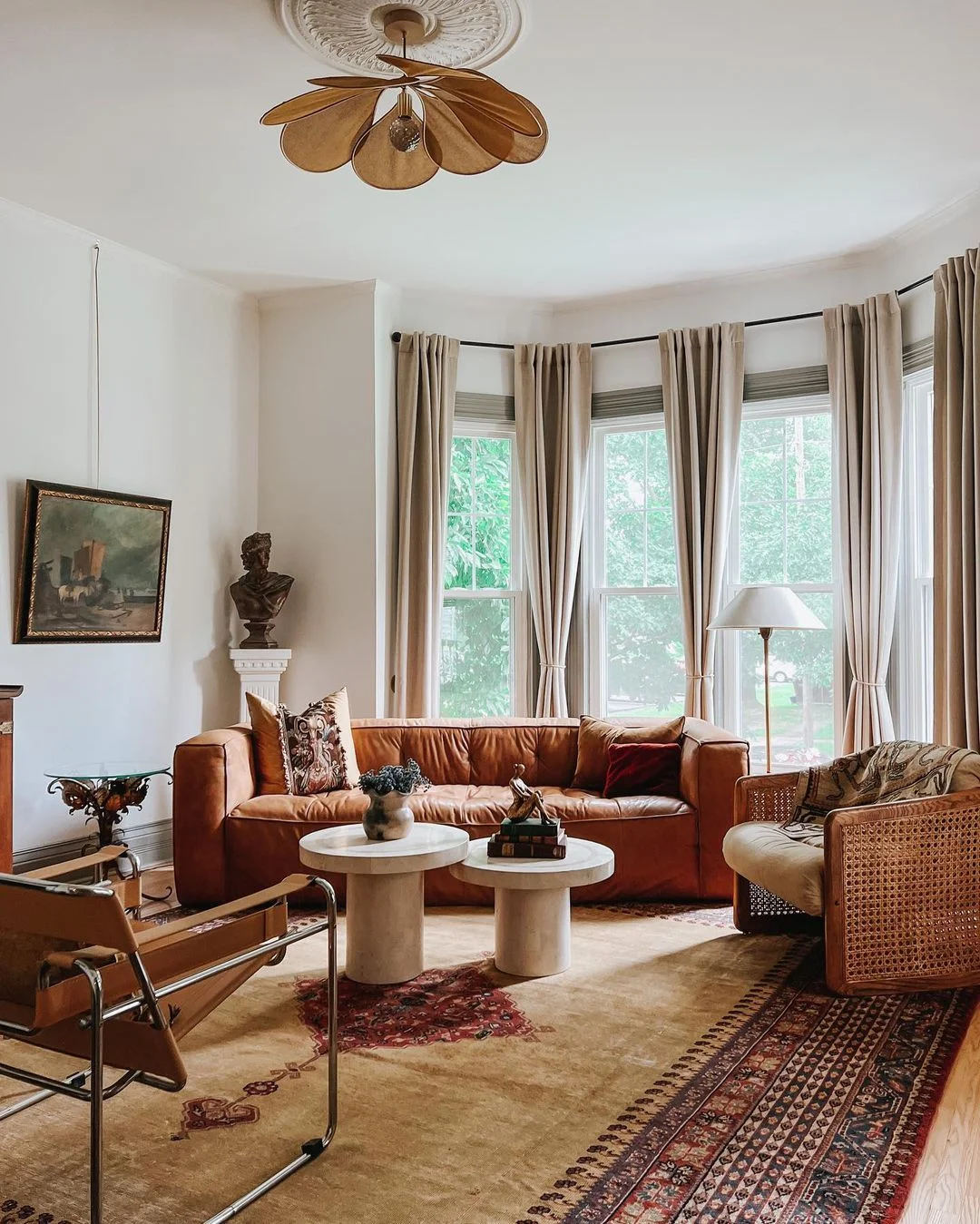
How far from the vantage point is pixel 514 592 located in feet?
20.7

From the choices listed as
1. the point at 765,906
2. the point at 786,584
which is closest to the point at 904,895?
the point at 765,906

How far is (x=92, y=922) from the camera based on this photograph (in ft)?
6.13

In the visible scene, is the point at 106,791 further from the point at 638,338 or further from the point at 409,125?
the point at 638,338

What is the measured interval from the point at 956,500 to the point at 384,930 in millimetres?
3252

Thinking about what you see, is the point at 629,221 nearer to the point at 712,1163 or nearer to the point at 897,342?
the point at 897,342

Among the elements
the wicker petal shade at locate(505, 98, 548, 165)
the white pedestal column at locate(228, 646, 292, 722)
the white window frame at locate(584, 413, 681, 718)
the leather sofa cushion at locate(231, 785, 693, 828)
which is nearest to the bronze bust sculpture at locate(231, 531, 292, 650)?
the white pedestal column at locate(228, 646, 292, 722)

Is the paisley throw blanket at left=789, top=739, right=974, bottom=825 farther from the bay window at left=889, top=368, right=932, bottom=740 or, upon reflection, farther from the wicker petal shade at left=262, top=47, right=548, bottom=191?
the wicker petal shade at left=262, top=47, right=548, bottom=191

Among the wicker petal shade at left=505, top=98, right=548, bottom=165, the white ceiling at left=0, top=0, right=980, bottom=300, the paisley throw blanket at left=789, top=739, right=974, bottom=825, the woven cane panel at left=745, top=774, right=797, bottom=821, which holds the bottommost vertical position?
the woven cane panel at left=745, top=774, right=797, bottom=821

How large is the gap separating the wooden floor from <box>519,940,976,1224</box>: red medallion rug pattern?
1.1 inches

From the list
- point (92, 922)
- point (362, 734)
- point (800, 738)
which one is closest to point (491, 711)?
point (362, 734)

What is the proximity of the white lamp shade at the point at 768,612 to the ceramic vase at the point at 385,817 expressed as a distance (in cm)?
213

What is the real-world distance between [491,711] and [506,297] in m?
2.56

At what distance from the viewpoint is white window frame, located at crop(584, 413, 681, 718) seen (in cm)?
621

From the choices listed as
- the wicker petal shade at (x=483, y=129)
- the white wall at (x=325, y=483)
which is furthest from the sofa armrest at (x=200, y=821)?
the wicker petal shade at (x=483, y=129)
